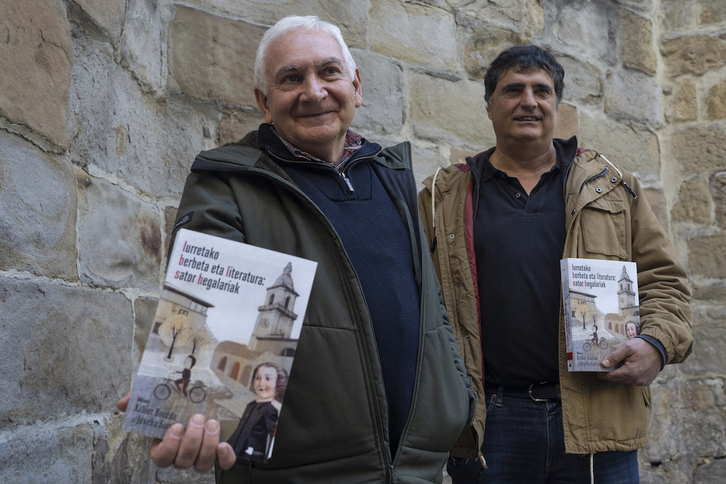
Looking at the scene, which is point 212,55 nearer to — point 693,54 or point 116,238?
point 116,238

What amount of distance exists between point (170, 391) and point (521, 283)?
46.7 inches

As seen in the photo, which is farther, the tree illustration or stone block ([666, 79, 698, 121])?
stone block ([666, 79, 698, 121])

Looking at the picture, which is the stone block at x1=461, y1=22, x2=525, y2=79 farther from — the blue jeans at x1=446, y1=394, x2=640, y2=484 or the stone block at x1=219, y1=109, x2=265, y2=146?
the blue jeans at x1=446, y1=394, x2=640, y2=484

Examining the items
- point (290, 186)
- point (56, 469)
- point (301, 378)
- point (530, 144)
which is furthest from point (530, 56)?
point (56, 469)

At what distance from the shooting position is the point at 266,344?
1105mm

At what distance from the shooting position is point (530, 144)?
2107mm

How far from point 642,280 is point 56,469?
168cm

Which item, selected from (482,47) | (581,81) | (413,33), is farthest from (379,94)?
(581,81)

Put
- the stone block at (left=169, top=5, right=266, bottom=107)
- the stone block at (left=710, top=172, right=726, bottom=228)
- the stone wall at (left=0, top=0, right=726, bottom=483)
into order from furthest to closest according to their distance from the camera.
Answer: the stone block at (left=710, top=172, right=726, bottom=228) → the stone block at (left=169, top=5, right=266, bottom=107) → the stone wall at (left=0, top=0, right=726, bottom=483)

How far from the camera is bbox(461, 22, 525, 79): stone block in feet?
9.77

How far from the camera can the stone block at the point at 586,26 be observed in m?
3.23

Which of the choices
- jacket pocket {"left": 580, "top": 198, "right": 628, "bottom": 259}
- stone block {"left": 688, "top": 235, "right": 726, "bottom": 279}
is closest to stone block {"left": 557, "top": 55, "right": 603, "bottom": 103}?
stone block {"left": 688, "top": 235, "right": 726, "bottom": 279}

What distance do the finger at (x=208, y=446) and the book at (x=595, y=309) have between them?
3.51 feet

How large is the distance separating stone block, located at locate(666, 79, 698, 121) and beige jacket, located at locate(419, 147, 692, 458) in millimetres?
1727
